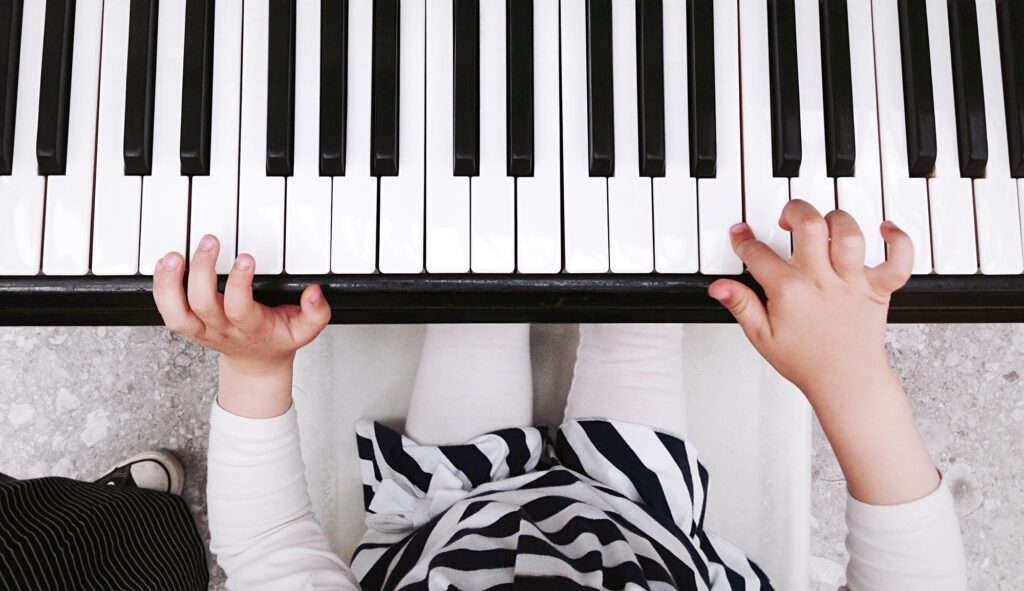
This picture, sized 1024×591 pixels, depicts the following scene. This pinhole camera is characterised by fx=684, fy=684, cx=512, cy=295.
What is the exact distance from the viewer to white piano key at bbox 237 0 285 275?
590mm

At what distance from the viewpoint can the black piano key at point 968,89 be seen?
604 millimetres

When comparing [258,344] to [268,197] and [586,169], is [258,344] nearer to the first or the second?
A: [268,197]

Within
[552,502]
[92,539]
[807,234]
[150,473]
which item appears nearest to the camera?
[807,234]

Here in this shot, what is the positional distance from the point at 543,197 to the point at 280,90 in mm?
245

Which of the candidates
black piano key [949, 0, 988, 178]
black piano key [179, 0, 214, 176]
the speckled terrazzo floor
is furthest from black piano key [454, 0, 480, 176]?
the speckled terrazzo floor

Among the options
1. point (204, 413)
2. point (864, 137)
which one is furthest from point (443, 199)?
point (204, 413)

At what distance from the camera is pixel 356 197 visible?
0.59 metres

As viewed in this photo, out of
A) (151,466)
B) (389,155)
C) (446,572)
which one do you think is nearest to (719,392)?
(446,572)

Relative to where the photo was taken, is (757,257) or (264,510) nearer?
(757,257)


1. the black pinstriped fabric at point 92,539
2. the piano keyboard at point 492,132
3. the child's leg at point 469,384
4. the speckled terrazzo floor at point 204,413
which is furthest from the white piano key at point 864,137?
the black pinstriped fabric at point 92,539

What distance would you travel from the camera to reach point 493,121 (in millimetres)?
597

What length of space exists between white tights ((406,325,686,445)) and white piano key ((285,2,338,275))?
0.29 metres

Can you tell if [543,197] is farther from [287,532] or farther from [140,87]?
[287,532]

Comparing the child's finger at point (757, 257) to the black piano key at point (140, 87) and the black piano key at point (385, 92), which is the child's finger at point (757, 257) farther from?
the black piano key at point (140, 87)
